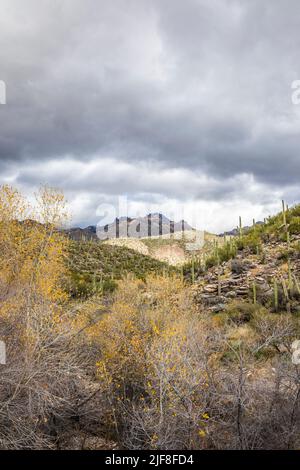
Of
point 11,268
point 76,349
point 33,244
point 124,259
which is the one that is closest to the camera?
point 76,349

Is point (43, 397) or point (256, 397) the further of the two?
point (256, 397)

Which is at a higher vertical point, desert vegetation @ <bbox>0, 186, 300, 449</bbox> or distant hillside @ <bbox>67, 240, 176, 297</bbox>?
distant hillside @ <bbox>67, 240, 176, 297</bbox>

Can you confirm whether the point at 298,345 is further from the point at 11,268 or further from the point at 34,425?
the point at 11,268

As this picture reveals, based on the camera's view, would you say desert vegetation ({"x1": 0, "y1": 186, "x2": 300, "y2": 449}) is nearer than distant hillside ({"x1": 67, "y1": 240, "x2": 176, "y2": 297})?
Yes

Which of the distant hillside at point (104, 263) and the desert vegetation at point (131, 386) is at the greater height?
the distant hillside at point (104, 263)

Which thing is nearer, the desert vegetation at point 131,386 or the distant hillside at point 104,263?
the desert vegetation at point 131,386

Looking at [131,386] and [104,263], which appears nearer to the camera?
[131,386]

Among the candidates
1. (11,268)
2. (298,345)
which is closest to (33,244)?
(11,268)

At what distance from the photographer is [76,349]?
10680mm

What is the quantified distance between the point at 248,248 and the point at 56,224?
1544cm
